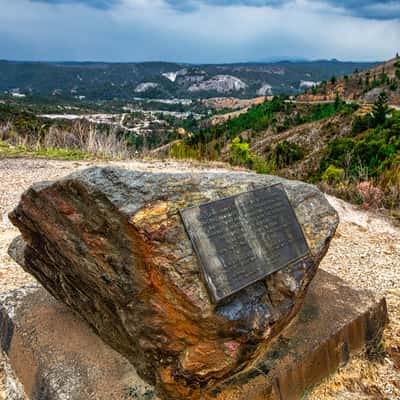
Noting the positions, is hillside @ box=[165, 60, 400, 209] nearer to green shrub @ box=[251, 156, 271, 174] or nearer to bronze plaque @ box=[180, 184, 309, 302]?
green shrub @ box=[251, 156, 271, 174]

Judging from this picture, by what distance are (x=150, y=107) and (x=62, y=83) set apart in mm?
49083

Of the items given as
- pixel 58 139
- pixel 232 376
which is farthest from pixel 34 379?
pixel 58 139

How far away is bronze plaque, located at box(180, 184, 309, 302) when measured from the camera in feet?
6.46

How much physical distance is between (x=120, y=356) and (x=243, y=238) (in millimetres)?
972

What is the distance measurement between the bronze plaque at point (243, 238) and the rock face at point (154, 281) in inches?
2.2

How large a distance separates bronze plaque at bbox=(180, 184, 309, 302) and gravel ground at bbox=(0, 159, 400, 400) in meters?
0.87

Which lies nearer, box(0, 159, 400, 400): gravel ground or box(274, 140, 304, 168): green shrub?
box(0, 159, 400, 400): gravel ground

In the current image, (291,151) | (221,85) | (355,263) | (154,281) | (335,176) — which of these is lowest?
(291,151)

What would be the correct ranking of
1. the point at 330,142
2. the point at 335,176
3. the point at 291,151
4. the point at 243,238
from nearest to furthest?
the point at 243,238 < the point at 335,176 < the point at 291,151 < the point at 330,142

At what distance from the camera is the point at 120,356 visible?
Answer: 2.29 m

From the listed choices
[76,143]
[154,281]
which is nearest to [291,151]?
[76,143]

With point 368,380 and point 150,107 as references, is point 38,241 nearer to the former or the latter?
point 368,380

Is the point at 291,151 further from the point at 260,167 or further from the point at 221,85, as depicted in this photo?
the point at 221,85

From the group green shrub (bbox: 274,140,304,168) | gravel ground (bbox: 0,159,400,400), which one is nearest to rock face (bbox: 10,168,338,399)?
gravel ground (bbox: 0,159,400,400)
